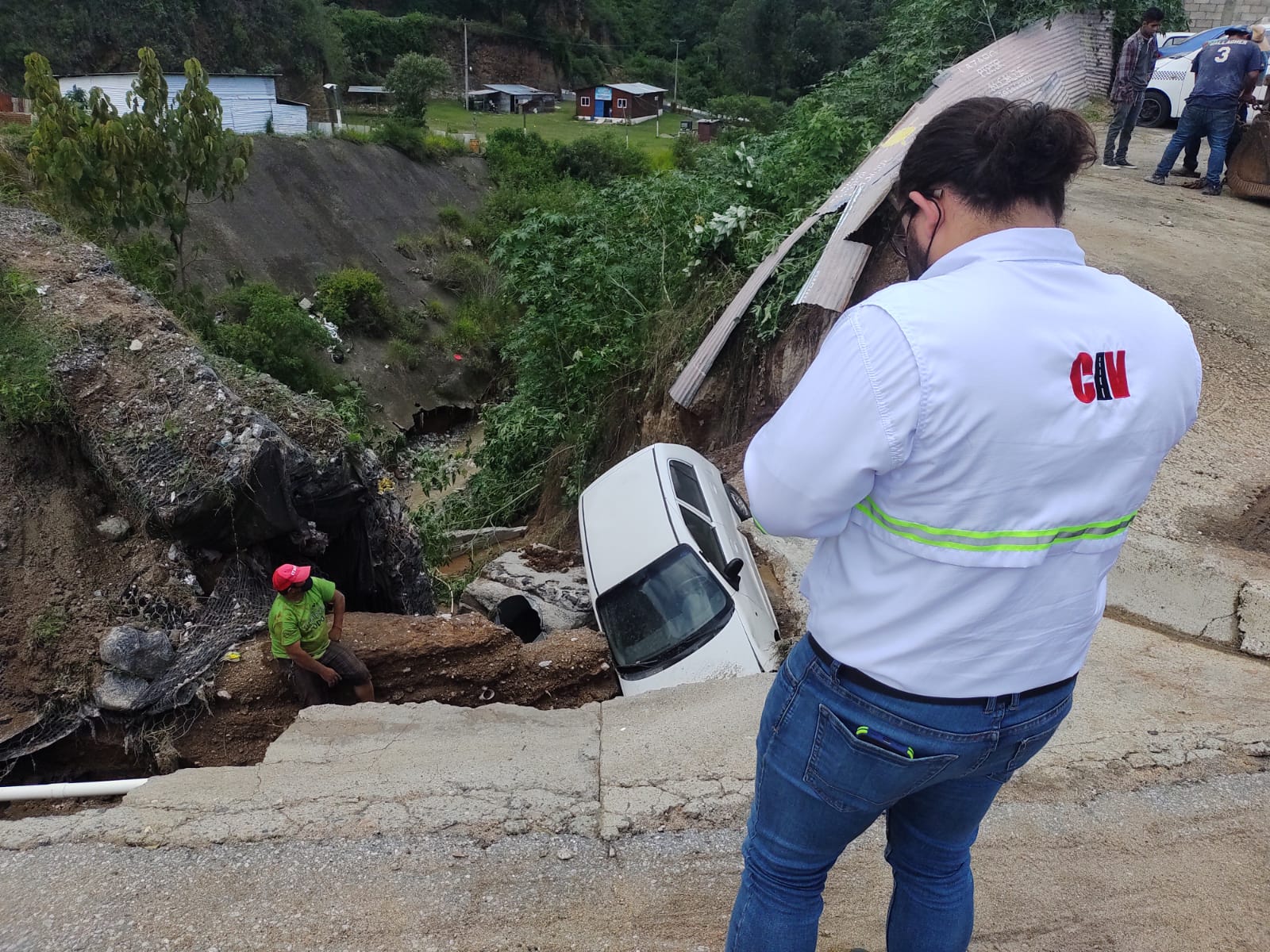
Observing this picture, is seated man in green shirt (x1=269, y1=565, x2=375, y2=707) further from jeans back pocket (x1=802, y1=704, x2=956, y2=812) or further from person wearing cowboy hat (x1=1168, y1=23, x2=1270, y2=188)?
person wearing cowboy hat (x1=1168, y1=23, x2=1270, y2=188)

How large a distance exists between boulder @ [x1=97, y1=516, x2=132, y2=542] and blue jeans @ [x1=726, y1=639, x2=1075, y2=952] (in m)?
5.06

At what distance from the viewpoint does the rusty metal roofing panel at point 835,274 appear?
650 centimetres

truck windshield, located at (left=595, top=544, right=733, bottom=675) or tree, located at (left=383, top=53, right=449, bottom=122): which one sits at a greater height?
tree, located at (left=383, top=53, right=449, bottom=122)

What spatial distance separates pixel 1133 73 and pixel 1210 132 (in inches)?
42.3

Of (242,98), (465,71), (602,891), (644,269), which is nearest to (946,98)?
(644,269)

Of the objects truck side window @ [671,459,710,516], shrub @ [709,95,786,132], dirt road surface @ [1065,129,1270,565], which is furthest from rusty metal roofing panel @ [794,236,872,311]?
shrub @ [709,95,786,132]

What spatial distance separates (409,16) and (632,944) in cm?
5769

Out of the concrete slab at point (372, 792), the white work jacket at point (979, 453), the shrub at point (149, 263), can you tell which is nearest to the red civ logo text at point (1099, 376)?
the white work jacket at point (979, 453)

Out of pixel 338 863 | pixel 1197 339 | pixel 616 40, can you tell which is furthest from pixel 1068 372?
pixel 616 40

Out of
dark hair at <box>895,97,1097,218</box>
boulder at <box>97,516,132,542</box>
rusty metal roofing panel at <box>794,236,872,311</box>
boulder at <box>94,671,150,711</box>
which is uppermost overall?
dark hair at <box>895,97,1097,218</box>

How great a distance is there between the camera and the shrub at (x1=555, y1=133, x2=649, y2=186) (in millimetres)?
33500

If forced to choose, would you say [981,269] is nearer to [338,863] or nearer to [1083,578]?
[1083,578]

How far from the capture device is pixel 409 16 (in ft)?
168

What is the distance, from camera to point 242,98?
27734 millimetres
